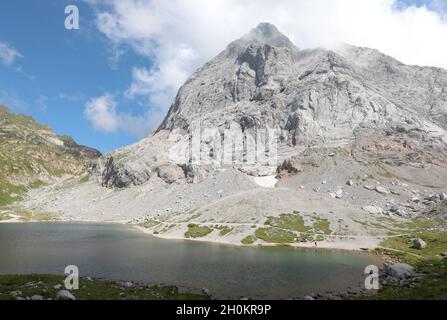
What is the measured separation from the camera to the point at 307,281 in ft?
192

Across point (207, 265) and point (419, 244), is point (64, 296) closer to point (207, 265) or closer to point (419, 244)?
point (207, 265)

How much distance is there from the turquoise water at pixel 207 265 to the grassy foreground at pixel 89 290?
5410 mm

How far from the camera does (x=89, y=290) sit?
45344 mm

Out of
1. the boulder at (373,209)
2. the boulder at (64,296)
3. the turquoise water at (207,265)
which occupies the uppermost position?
the boulder at (373,209)

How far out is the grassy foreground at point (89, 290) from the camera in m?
40.9

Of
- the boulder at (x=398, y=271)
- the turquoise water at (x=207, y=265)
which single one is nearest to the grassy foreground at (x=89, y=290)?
the turquoise water at (x=207, y=265)

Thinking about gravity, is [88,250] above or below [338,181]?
below

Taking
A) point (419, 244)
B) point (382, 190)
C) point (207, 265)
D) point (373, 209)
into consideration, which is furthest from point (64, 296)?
point (382, 190)

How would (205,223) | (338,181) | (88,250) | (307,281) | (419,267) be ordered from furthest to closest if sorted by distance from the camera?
(338,181) < (205,223) < (88,250) < (419,267) < (307,281)

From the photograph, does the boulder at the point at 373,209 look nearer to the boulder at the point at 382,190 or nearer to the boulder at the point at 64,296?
the boulder at the point at 382,190

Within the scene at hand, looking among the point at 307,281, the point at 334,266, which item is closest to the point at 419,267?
the point at 334,266

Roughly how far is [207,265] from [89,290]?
29.5 meters
